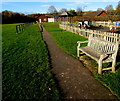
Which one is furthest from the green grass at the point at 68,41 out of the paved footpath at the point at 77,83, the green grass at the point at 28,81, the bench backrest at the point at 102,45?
the green grass at the point at 28,81

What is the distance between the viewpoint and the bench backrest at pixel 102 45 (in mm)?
4441

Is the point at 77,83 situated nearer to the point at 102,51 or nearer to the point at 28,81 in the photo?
the point at 28,81

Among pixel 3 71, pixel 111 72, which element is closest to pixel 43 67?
pixel 3 71

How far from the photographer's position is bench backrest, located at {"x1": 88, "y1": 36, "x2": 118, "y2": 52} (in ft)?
14.6

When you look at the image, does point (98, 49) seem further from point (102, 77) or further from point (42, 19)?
point (42, 19)

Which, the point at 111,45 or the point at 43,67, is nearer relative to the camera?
the point at 111,45

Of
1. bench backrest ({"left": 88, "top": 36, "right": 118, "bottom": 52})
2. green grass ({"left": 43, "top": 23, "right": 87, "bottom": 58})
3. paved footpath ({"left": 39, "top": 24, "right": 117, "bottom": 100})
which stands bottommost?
paved footpath ({"left": 39, "top": 24, "right": 117, "bottom": 100})

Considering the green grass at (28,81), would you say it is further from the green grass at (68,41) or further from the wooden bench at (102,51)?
the green grass at (68,41)

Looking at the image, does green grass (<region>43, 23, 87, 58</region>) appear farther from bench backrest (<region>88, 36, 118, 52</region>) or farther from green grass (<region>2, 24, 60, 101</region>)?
green grass (<region>2, 24, 60, 101</region>)

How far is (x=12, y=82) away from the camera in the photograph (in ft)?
12.6

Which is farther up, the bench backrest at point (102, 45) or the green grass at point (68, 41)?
the bench backrest at point (102, 45)

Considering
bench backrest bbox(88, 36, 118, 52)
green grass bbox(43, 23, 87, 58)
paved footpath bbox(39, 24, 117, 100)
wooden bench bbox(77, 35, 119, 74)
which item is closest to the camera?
paved footpath bbox(39, 24, 117, 100)

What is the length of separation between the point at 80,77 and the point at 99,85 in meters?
0.76

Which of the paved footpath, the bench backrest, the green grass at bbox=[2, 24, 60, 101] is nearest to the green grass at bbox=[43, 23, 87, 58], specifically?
the bench backrest
